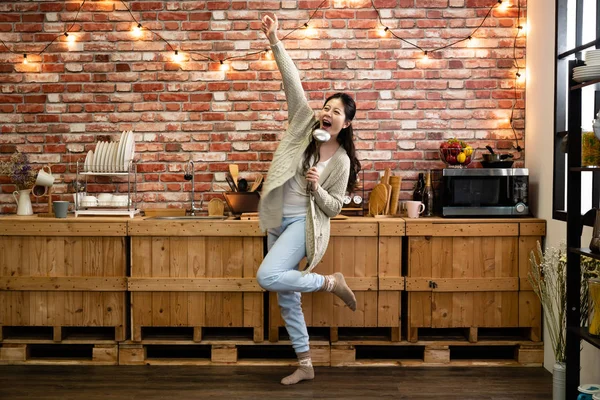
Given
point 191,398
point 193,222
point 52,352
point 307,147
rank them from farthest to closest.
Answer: point 52,352 < point 193,222 < point 307,147 < point 191,398

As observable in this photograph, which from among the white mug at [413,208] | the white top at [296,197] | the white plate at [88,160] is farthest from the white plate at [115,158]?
the white mug at [413,208]

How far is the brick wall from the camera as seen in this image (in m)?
4.33

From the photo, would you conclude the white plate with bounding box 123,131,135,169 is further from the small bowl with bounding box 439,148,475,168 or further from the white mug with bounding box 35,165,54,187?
the small bowl with bounding box 439,148,475,168

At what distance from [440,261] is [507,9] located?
181 centimetres

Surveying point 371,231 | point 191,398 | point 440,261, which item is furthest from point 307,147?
point 191,398

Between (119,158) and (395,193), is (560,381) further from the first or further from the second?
(119,158)

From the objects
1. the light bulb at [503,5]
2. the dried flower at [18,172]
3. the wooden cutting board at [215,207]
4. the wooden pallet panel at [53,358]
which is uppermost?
the light bulb at [503,5]

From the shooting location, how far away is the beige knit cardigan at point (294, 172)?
11.3 feet

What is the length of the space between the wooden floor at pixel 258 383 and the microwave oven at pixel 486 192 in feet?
3.17

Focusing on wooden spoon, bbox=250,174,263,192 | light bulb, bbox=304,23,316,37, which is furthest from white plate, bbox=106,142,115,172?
light bulb, bbox=304,23,316,37

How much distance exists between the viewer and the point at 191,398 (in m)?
3.30

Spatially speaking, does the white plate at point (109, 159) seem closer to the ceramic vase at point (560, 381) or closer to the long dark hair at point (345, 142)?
the long dark hair at point (345, 142)

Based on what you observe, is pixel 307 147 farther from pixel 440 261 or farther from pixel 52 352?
pixel 52 352

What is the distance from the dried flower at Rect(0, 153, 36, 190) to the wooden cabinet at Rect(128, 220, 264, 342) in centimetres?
89
